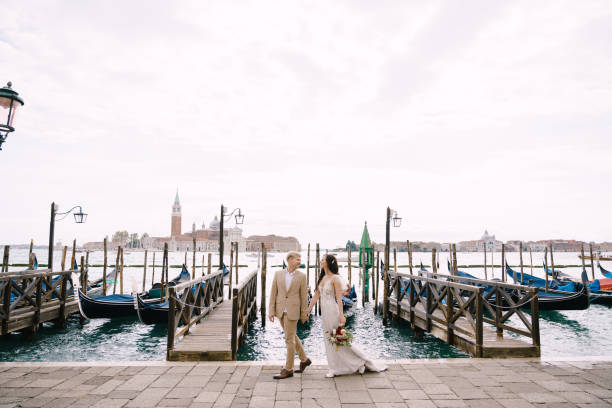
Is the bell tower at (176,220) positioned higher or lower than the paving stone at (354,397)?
higher

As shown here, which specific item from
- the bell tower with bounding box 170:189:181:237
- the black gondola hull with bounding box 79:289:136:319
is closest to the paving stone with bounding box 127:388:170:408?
the black gondola hull with bounding box 79:289:136:319

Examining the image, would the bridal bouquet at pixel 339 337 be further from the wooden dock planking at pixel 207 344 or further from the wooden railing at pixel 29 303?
the wooden railing at pixel 29 303

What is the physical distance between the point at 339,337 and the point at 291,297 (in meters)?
0.76

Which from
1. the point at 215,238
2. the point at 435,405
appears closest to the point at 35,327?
the point at 435,405

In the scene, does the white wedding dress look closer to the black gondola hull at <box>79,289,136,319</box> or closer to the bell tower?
the black gondola hull at <box>79,289,136,319</box>

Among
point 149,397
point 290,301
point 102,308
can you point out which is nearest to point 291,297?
point 290,301

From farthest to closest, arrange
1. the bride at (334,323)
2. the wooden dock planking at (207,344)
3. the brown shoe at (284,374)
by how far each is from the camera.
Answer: the wooden dock planking at (207,344) < the bride at (334,323) < the brown shoe at (284,374)

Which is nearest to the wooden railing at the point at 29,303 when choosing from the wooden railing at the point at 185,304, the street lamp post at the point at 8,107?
the wooden railing at the point at 185,304

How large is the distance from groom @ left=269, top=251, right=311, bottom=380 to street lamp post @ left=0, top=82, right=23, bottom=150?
3.87m

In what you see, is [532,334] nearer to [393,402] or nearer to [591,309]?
[393,402]

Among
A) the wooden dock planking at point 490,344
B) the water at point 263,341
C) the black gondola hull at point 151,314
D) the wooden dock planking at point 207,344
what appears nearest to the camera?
the wooden dock planking at point 207,344

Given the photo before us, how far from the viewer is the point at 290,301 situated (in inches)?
182

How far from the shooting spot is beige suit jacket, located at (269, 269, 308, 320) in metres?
4.61

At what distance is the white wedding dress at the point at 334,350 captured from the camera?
4.65m
